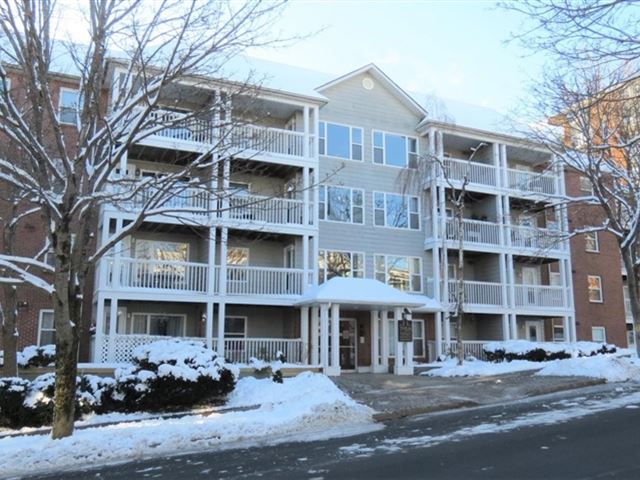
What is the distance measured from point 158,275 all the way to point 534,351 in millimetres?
14965

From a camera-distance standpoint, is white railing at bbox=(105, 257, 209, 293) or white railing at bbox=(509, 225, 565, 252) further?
white railing at bbox=(509, 225, 565, 252)

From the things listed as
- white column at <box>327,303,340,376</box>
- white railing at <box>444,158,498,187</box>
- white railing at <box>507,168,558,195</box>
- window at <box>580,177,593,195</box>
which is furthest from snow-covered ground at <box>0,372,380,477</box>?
window at <box>580,177,593,195</box>

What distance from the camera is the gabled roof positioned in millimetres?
26281

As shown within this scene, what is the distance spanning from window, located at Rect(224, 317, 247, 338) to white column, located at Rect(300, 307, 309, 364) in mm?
2685

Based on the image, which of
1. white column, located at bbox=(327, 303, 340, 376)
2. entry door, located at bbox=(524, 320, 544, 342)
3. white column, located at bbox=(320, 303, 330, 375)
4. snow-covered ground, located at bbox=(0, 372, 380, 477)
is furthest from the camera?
entry door, located at bbox=(524, 320, 544, 342)

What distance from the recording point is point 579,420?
1070 cm

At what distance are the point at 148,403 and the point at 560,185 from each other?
23.2 m

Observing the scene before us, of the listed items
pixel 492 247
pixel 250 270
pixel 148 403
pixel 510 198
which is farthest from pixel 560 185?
pixel 148 403

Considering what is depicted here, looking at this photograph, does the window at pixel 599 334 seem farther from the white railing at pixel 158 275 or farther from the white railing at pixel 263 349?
the white railing at pixel 158 275

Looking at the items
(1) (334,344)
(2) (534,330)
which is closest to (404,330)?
(1) (334,344)

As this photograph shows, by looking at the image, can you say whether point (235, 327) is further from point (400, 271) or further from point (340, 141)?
point (340, 141)

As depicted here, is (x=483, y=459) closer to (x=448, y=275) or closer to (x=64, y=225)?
(x=64, y=225)

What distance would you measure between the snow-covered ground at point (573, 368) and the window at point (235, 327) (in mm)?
7155

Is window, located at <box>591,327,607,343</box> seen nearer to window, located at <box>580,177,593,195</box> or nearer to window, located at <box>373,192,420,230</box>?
window, located at <box>580,177,593,195</box>
